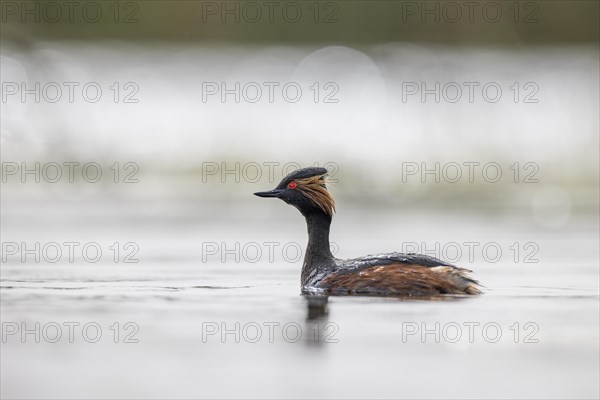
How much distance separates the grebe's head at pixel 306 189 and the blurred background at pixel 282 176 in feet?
2.56

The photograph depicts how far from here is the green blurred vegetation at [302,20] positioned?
113 feet

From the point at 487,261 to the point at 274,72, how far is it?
22.6 metres

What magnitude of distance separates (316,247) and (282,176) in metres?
18.9

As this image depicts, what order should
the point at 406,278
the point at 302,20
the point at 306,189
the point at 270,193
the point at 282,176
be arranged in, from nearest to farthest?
the point at 406,278 → the point at 270,193 → the point at 306,189 → the point at 282,176 → the point at 302,20

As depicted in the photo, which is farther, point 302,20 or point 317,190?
point 302,20

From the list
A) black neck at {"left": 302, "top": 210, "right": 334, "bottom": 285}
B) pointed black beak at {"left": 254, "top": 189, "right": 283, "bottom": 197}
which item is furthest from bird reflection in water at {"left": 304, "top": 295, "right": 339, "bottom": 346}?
pointed black beak at {"left": 254, "top": 189, "right": 283, "bottom": 197}

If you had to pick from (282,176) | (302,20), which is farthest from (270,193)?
(302,20)

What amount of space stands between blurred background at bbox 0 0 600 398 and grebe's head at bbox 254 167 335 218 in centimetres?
78

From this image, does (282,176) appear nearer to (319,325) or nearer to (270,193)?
(270,193)

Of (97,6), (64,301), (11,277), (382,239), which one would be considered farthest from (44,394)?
(97,6)

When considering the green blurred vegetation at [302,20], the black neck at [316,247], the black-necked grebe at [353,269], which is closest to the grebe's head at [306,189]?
the black-necked grebe at [353,269]

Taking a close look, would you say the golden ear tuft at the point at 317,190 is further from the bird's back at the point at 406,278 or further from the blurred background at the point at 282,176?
the bird's back at the point at 406,278

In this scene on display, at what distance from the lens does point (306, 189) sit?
13219 mm

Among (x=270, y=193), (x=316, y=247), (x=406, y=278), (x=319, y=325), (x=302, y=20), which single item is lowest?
(x=319, y=325)
